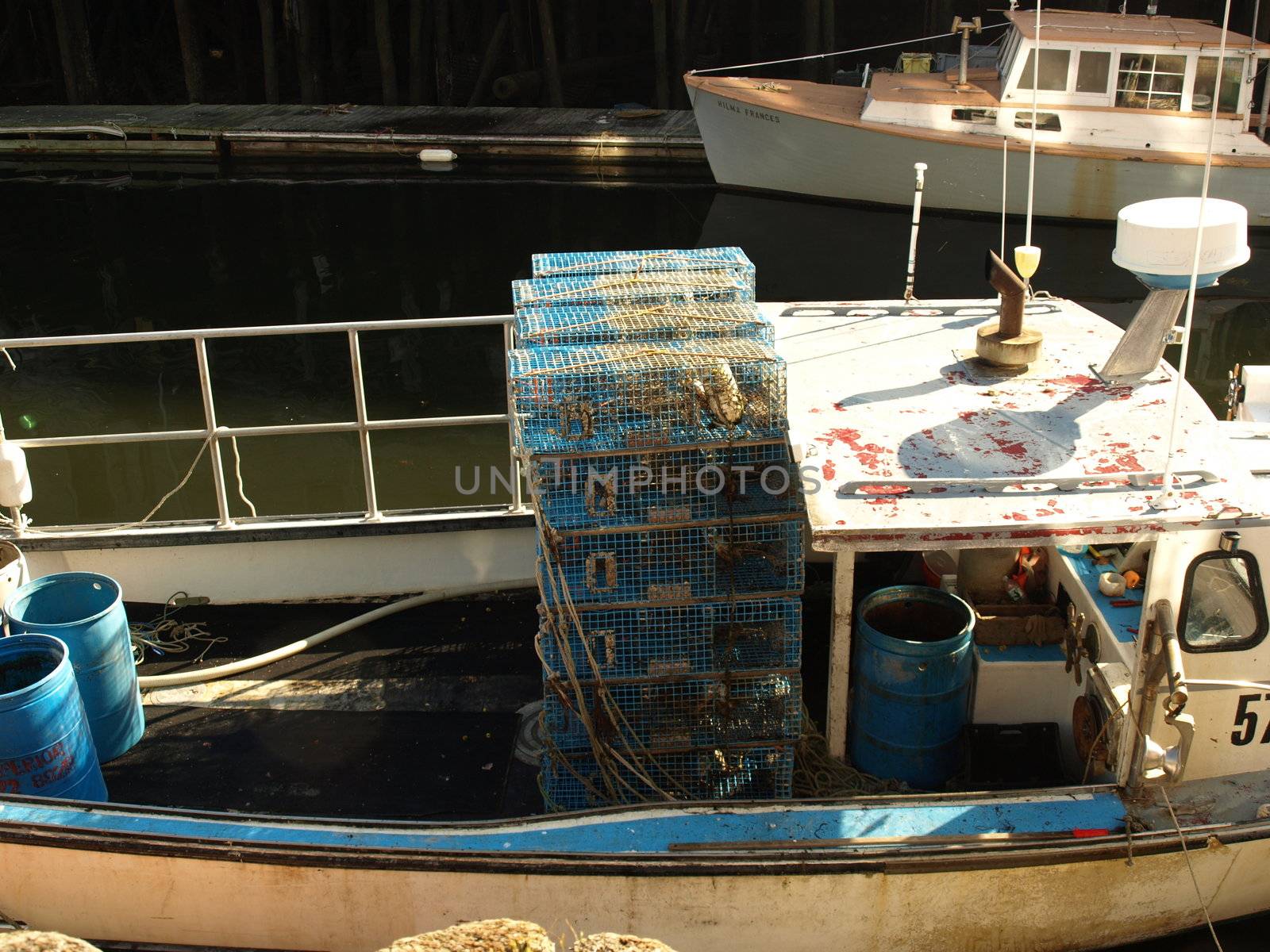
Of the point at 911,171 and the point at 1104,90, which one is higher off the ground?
the point at 1104,90

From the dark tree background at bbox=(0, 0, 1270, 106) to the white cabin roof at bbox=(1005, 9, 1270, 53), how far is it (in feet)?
15.0

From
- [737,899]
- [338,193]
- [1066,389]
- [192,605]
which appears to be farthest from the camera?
[338,193]

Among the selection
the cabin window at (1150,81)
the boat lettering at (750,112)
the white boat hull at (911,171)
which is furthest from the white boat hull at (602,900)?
the boat lettering at (750,112)

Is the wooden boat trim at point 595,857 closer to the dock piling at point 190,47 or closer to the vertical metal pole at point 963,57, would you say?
the vertical metal pole at point 963,57

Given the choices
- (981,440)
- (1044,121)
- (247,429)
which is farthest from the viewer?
(1044,121)

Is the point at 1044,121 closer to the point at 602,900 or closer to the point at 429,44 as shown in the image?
the point at 429,44

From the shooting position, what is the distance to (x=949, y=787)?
202 inches

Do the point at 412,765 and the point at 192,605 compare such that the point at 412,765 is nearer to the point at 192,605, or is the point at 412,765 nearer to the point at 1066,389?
the point at 192,605

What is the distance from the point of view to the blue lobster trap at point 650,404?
179 inches

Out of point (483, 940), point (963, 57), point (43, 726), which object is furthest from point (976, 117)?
point (483, 940)

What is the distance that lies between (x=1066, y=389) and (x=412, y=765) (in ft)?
10.9

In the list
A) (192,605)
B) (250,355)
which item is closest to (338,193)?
(250,355)

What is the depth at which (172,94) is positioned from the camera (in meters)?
25.5

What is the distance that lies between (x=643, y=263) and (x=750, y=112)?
45.5 ft
